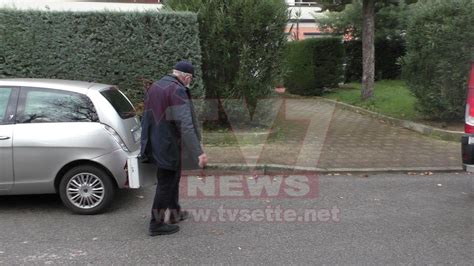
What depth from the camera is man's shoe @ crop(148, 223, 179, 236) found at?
205 inches

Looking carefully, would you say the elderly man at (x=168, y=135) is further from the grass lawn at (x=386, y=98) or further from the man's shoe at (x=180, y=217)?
the grass lawn at (x=386, y=98)

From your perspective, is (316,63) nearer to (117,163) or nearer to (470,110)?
(470,110)

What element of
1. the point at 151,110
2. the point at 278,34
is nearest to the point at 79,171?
the point at 151,110

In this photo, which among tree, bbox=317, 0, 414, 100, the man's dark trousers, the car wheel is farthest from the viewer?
tree, bbox=317, 0, 414, 100

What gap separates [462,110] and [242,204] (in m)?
6.64

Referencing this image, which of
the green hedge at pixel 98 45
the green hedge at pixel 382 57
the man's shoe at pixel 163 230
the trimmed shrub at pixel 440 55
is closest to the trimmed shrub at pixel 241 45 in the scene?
the green hedge at pixel 98 45

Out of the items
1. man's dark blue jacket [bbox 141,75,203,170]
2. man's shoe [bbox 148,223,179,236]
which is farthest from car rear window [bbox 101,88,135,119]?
man's shoe [bbox 148,223,179,236]

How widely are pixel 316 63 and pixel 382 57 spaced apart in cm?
314

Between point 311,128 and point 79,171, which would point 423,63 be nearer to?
point 311,128

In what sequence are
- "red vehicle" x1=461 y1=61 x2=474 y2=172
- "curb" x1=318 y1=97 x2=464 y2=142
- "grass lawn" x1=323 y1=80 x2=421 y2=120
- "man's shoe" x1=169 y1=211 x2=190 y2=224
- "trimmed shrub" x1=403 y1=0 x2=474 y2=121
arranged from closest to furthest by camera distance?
"man's shoe" x1=169 y1=211 x2=190 y2=224 < "red vehicle" x1=461 y1=61 x2=474 y2=172 < "curb" x1=318 y1=97 x2=464 y2=142 < "trimmed shrub" x1=403 y1=0 x2=474 y2=121 < "grass lawn" x1=323 y1=80 x2=421 y2=120

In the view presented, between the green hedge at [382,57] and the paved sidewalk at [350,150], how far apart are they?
822 centimetres

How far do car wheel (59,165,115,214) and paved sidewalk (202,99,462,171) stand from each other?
2725mm

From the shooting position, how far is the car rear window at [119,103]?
19.9 feet

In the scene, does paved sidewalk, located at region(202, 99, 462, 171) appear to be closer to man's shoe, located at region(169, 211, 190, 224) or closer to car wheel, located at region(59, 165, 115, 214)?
man's shoe, located at region(169, 211, 190, 224)
